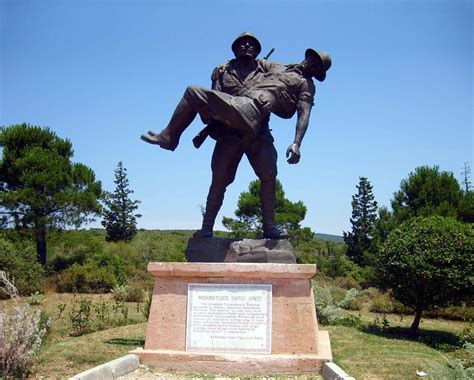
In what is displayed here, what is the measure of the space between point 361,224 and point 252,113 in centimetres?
2520

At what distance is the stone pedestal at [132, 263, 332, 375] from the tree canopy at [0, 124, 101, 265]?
50.2 feet

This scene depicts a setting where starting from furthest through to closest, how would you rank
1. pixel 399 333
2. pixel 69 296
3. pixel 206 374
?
1. pixel 69 296
2. pixel 399 333
3. pixel 206 374

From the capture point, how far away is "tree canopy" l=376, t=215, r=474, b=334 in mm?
8547

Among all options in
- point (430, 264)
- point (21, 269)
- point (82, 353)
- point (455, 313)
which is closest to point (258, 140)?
point (82, 353)

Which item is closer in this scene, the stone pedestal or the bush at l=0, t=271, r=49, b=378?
the bush at l=0, t=271, r=49, b=378

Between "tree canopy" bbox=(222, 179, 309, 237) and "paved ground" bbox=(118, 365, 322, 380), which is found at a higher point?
"tree canopy" bbox=(222, 179, 309, 237)

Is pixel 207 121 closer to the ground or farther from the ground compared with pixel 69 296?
farther from the ground

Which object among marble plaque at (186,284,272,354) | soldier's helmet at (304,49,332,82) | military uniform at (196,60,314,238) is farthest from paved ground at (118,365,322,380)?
soldier's helmet at (304,49,332,82)

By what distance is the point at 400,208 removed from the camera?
72.8 ft

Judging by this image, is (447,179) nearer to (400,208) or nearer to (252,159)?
(400,208)

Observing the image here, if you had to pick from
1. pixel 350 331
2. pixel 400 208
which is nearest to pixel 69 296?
pixel 350 331

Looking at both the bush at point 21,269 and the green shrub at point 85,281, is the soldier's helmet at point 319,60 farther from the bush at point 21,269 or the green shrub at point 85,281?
the green shrub at point 85,281

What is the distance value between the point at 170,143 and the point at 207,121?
50 centimetres

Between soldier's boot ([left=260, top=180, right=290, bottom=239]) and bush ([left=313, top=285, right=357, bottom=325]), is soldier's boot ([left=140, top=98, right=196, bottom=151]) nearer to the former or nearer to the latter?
soldier's boot ([left=260, top=180, right=290, bottom=239])
